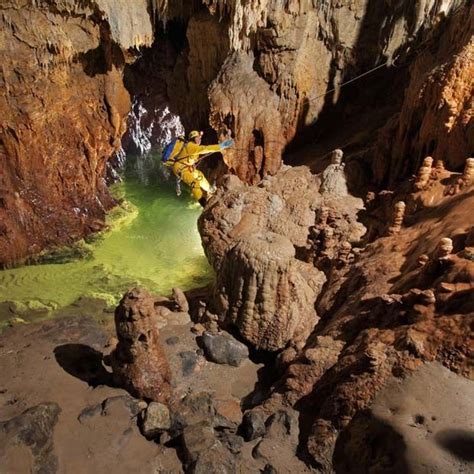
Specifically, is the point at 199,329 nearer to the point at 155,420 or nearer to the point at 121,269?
the point at 155,420

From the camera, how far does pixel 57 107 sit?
377 inches

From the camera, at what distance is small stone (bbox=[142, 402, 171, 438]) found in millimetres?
4547

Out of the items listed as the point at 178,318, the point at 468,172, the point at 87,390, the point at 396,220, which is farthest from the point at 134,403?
the point at 468,172

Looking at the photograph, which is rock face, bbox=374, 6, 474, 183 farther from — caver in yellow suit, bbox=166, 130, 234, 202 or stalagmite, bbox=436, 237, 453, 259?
caver in yellow suit, bbox=166, 130, 234, 202

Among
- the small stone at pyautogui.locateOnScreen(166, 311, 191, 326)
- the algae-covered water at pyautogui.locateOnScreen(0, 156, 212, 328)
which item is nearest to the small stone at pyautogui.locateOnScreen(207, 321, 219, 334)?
the small stone at pyautogui.locateOnScreen(166, 311, 191, 326)

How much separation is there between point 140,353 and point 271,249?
7.04ft

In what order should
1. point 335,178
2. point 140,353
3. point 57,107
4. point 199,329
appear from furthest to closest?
1. point 57,107
2. point 335,178
3. point 199,329
4. point 140,353

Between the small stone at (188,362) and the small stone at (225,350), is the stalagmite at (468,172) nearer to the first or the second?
the small stone at (225,350)

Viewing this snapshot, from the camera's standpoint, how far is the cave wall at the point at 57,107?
28.7 ft

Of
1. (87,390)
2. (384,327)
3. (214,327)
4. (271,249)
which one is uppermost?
(271,249)

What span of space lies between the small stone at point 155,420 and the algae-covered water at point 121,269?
3886 millimetres

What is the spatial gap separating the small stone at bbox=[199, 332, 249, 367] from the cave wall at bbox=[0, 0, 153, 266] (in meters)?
6.34

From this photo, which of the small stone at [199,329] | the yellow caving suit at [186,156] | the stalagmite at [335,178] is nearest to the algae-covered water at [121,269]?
the yellow caving suit at [186,156]

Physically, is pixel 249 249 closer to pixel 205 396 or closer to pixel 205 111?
pixel 205 396
